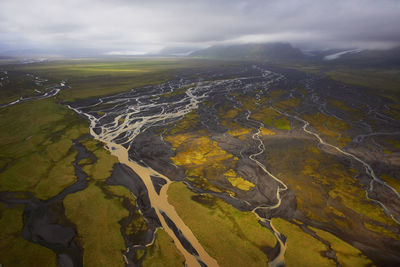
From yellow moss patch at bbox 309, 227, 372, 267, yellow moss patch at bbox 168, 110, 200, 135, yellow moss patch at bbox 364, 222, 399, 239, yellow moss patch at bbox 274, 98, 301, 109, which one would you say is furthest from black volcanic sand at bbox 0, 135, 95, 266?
yellow moss patch at bbox 274, 98, 301, 109

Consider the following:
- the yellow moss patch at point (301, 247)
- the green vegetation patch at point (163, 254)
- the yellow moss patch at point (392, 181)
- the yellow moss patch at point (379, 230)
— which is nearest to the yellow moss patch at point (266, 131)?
the yellow moss patch at point (392, 181)

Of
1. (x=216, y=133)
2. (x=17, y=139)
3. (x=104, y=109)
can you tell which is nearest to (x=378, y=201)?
(x=216, y=133)

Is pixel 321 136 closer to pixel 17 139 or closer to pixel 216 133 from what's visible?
pixel 216 133

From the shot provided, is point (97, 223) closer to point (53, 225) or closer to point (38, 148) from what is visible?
point (53, 225)

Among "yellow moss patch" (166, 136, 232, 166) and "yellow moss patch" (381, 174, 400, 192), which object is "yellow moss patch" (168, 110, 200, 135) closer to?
"yellow moss patch" (166, 136, 232, 166)

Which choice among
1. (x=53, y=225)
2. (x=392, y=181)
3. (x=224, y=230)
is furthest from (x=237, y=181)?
(x=392, y=181)
